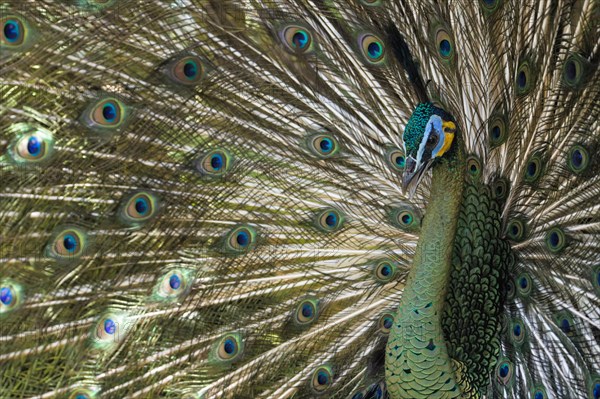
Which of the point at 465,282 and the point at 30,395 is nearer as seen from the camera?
the point at 30,395

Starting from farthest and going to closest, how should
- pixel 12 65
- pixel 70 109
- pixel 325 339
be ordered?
1. pixel 325 339
2. pixel 70 109
3. pixel 12 65

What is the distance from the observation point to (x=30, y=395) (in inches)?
93.4

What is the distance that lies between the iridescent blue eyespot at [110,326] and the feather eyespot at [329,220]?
0.78m

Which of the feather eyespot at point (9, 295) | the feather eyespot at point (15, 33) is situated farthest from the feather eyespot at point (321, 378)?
the feather eyespot at point (15, 33)

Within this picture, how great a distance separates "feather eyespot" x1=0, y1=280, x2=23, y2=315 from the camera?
2.35 m

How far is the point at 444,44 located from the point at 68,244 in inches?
54.0

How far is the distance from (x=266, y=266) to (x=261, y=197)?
24cm

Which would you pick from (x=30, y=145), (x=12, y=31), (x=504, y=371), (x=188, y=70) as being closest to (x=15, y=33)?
(x=12, y=31)

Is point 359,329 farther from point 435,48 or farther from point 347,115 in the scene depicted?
point 435,48

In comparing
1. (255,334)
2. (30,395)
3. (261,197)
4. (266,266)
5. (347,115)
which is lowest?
(30,395)

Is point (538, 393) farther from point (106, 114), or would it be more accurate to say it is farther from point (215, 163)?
point (106, 114)

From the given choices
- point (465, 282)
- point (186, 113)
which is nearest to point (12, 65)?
point (186, 113)

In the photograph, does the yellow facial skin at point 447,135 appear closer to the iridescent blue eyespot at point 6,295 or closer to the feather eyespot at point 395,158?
the feather eyespot at point 395,158

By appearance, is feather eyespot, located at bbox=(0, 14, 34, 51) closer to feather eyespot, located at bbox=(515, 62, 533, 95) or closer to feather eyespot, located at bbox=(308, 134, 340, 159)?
feather eyespot, located at bbox=(308, 134, 340, 159)
